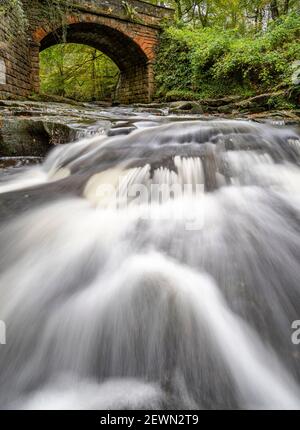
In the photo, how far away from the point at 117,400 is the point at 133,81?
14.3 metres

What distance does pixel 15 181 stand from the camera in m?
3.46

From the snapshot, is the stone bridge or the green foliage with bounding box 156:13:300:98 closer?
the green foliage with bounding box 156:13:300:98

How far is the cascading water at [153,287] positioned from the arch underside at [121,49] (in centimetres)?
1061

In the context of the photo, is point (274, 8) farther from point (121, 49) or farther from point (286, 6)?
point (121, 49)

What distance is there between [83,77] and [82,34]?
670 cm

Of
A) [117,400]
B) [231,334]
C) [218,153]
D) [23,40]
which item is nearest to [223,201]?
[218,153]

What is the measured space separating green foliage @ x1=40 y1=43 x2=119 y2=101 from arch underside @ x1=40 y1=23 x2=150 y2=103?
3.97 m

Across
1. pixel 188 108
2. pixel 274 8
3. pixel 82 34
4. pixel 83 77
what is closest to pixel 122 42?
pixel 82 34

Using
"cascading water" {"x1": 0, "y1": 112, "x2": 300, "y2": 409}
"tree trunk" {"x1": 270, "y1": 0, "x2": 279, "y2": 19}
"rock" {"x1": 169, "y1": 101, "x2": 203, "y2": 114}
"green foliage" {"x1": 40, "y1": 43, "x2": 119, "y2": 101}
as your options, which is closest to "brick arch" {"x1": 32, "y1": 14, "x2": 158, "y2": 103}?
"green foliage" {"x1": 40, "y1": 43, "x2": 119, "y2": 101}

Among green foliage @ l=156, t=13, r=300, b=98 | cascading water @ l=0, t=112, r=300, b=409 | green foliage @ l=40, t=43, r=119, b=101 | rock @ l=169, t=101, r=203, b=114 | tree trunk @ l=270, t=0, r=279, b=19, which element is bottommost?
cascading water @ l=0, t=112, r=300, b=409

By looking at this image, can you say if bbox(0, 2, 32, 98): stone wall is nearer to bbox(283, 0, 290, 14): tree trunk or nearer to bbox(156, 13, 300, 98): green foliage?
bbox(156, 13, 300, 98): green foliage

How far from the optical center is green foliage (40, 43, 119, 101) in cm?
1788

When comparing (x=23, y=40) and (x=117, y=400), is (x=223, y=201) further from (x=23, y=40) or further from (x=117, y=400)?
(x=23, y=40)

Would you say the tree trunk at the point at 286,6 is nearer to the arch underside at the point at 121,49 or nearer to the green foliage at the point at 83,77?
the arch underside at the point at 121,49
